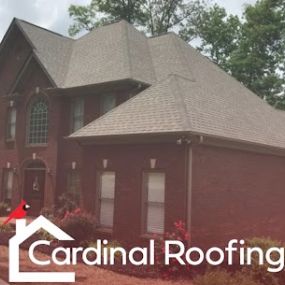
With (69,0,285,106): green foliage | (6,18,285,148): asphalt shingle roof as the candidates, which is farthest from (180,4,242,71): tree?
(6,18,285,148): asphalt shingle roof

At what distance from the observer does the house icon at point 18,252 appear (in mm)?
10963

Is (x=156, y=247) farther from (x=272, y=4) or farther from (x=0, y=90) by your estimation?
(x=272, y=4)

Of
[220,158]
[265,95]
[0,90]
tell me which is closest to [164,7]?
[265,95]

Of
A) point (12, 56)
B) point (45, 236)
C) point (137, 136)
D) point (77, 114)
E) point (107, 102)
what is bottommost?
point (45, 236)

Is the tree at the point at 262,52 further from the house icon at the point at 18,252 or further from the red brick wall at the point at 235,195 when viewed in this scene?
Answer: the house icon at the point at 18,252

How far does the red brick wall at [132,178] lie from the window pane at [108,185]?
296 mm

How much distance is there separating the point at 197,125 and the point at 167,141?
3.57ft

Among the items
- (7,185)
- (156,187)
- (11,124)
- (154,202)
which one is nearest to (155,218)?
(154,202)

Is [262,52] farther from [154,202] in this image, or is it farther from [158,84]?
[154,202]

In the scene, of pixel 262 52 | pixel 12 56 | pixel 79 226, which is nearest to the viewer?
pixel 79 226

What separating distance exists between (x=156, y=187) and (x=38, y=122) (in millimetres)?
10037

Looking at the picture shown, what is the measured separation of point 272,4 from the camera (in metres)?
36.9

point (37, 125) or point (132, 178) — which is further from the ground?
point (37, 125)

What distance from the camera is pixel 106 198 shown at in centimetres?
1598
